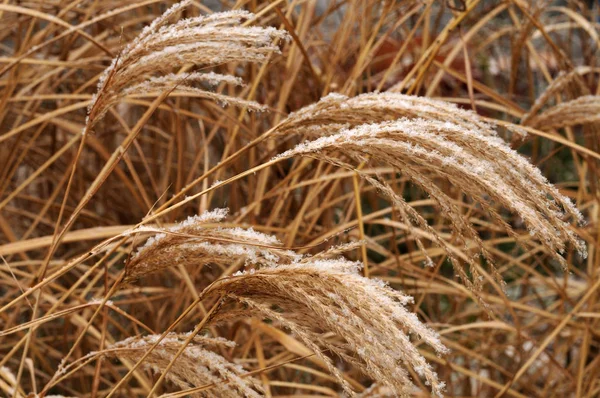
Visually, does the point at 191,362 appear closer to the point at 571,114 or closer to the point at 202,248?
the point at 202,248

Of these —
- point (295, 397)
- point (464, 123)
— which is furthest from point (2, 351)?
point (464, 123)

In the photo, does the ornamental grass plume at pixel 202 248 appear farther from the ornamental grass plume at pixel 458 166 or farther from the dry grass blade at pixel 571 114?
the dry grass blade at pixel 571 114

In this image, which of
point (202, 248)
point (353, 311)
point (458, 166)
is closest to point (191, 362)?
point (202, 248)

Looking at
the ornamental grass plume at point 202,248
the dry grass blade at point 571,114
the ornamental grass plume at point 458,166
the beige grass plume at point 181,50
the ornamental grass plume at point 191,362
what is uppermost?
the beige grass plume at point 181,50

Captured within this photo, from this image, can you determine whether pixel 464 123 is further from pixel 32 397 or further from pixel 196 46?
pixel 32 397

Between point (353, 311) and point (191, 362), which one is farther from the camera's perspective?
point (191, 362)

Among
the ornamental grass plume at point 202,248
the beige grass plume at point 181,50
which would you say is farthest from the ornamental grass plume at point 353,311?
the beige grass plume at point 181,50

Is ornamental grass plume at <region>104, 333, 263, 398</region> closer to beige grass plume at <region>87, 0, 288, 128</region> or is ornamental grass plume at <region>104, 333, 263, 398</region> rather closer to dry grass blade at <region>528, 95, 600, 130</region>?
beige grass plume at <region>87, 0, 288, 128</region>
